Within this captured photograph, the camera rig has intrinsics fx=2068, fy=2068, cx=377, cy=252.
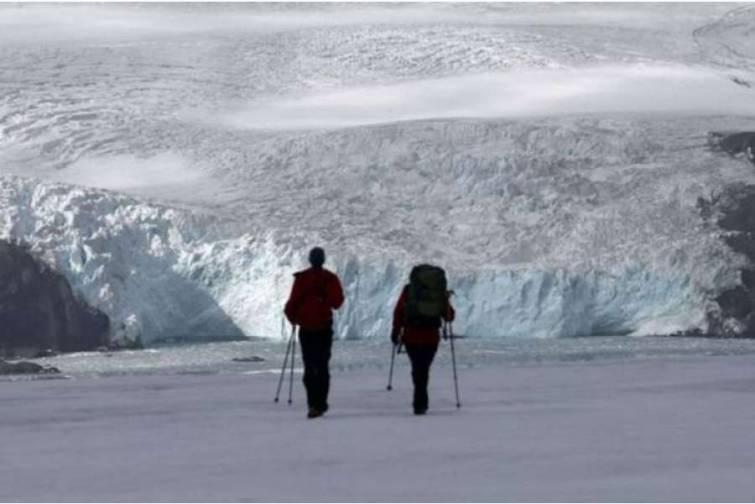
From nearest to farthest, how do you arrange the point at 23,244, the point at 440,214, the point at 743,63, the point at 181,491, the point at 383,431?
1. the point at 181,491
2. the point at 383,431
3. the point at 23,244
4. the point at 440,214
5. the point at 743,63

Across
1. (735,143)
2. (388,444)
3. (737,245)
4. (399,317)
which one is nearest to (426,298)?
(399,317)

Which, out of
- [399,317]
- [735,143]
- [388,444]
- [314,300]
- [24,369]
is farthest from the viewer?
[735,143]

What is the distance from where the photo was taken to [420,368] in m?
11.6

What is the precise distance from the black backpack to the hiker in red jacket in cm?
41

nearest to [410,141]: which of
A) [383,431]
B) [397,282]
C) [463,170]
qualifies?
[463,170]

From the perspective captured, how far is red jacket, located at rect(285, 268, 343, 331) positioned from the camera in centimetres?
1135

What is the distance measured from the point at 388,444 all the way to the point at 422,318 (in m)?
2.36

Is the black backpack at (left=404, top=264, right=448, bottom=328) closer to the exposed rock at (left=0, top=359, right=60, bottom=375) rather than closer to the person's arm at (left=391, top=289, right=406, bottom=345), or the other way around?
the person's arm at (left=391, top=289, right=406, bottom=345)

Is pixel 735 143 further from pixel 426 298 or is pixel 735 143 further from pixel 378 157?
pixel 426 298

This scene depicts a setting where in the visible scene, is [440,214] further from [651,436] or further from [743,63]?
[651,436]

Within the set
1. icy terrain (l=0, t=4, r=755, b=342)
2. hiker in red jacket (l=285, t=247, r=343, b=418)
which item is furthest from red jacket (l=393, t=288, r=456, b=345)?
icy terrain (l=0, t=4, r=755, b=342)

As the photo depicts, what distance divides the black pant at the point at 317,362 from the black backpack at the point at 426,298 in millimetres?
487

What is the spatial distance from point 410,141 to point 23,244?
28.3ft

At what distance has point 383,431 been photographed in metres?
10.2
